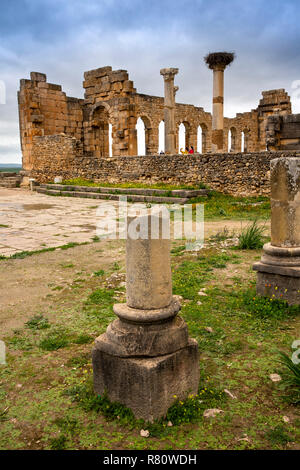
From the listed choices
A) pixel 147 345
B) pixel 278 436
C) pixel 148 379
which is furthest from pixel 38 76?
pixel 278 436

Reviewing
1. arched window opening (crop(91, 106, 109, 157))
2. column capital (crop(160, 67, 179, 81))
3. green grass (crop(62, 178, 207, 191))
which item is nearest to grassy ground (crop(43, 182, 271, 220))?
green grass (crop(62, 178, 207, 191))

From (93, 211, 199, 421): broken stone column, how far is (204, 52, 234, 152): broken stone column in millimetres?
16245

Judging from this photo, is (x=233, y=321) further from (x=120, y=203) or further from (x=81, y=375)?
(x=120, y=203)

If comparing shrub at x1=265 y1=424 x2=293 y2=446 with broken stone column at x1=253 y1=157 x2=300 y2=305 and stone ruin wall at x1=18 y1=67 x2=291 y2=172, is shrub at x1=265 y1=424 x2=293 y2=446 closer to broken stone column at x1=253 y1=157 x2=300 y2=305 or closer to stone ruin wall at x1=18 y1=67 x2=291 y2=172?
broken stone column at x1=253 y1=157 x2=300 y2=305

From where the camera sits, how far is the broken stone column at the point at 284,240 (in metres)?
4.12

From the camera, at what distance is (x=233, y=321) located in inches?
151

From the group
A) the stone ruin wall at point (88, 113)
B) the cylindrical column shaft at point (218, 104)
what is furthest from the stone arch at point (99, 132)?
the cylindrical column shaft at point (218, 104)

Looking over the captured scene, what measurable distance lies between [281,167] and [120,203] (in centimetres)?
959

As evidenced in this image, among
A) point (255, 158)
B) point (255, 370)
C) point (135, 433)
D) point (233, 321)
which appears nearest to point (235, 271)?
point (233, 321)

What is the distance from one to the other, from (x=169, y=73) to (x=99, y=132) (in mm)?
5364

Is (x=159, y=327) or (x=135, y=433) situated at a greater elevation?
(x=159, y=327)

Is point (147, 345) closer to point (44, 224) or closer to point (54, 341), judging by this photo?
point (54, 341)

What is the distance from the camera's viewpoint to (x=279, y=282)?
4.18 metres

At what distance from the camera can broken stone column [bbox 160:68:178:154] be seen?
18947mm
